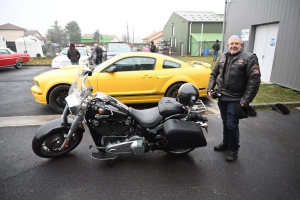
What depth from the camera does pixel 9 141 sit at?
3564 millimetres

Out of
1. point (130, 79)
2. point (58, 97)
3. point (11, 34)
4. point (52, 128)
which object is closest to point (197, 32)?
point (130, 79)

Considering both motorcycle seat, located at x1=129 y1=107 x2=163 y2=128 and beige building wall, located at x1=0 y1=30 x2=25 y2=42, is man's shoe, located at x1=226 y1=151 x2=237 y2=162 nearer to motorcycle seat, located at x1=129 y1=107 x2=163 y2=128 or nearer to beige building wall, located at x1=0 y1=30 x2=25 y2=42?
motorcycle seat, located at x1=129 y1=107 x2=163 y2=128

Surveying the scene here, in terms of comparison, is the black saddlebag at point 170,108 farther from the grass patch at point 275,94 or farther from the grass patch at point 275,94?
the grass patch at point 275,94

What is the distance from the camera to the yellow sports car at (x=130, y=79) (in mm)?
4785

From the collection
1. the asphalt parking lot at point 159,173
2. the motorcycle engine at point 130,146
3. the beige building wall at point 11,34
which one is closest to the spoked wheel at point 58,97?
the asphalt parking lot at point 159,173

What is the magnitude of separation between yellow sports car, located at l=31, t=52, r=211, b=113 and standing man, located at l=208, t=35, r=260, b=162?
2.01 metres

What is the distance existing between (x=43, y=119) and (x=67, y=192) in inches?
105

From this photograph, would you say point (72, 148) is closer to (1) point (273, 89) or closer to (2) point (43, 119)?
(2) point (43, 119)

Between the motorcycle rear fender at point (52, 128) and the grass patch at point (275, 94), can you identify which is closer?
the motorcycle rear fender at point (52, 128)

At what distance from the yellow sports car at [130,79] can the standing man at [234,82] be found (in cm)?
201

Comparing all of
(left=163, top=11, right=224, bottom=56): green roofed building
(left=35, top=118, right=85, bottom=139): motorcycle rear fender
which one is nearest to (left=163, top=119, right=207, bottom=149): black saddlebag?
(left=35, top=118, right=85, bottom=139): motorcycle rear fender

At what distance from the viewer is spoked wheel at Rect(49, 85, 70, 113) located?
4777mm

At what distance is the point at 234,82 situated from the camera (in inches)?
111

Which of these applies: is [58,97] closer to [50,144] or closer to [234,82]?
[50,144]
